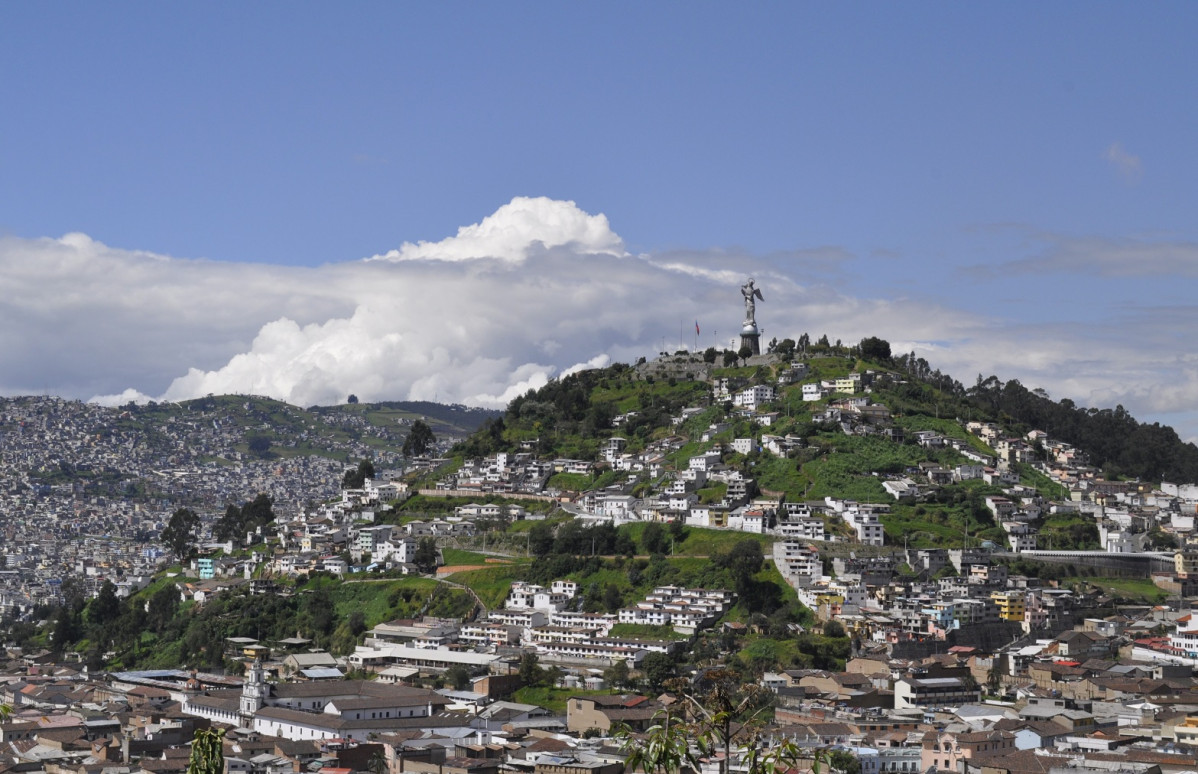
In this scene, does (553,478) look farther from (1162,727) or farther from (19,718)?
(1162,727)

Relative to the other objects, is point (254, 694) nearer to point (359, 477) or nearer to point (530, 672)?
point (530, 672)

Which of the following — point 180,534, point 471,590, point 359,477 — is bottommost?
point 471,590

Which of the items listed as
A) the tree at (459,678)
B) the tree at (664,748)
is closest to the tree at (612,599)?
the tree at (459,678)

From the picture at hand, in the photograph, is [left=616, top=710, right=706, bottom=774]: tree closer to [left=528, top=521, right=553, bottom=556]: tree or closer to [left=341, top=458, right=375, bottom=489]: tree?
[left=528, top=521, right=553, bottom=556]: tree

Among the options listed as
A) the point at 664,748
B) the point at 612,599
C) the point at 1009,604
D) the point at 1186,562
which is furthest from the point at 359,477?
the point at 664,748

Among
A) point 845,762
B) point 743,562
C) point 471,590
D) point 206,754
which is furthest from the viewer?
point 471,590

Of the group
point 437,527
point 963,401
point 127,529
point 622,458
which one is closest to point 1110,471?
point 963,401

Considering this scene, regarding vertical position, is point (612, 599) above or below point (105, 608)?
above

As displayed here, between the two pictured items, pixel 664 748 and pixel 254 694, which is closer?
pixel 664 748

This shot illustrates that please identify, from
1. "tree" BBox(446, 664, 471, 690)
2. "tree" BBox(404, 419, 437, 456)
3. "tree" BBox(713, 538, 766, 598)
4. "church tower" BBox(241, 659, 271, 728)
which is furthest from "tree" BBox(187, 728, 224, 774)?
"tree" BBox(404, 419, 437, 456)

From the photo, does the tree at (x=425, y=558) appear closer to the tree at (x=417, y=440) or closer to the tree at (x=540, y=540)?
the tree at (x=540, y=540)
